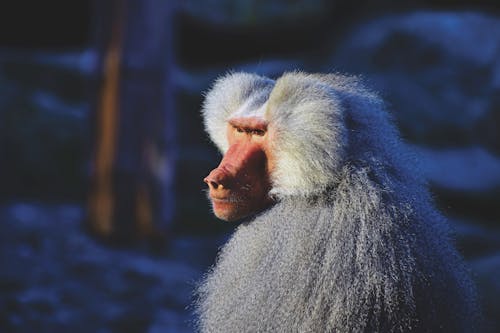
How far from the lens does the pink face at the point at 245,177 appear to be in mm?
2775

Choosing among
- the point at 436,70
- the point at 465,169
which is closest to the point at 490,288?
the point at 465,169

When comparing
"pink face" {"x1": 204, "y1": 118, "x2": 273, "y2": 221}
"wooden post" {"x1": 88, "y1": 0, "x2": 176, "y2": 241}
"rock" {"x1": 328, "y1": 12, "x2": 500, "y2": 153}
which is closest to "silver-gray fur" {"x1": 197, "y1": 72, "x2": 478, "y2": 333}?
"pink face" {"x1": 204, "y1": 118, "x2": 273, "y2": 221}

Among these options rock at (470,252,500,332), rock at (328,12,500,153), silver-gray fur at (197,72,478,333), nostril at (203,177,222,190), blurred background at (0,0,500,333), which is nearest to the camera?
silver-gray fur at (197,72,478,333)

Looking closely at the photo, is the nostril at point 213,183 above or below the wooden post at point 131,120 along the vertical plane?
below

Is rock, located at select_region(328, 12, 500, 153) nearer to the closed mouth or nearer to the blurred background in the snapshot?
the blurred background

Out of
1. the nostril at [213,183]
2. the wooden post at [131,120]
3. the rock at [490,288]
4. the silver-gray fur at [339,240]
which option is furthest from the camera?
the wooden post at [131,120]

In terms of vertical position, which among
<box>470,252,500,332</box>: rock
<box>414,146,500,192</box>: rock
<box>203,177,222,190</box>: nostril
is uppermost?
<box>414,146,500,192</box>: rock

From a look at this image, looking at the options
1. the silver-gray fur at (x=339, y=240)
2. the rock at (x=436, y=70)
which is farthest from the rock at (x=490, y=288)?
→ the rock at (x=436, y=70)

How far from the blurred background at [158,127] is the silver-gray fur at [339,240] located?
4.01 feet

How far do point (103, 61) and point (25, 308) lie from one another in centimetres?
217

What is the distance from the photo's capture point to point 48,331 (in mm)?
4730

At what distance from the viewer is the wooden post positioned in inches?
236

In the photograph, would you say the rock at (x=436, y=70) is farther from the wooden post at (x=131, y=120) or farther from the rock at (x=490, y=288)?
the rock at (x=490, y=288)

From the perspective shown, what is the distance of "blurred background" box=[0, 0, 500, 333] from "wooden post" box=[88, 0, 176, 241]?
1cm
